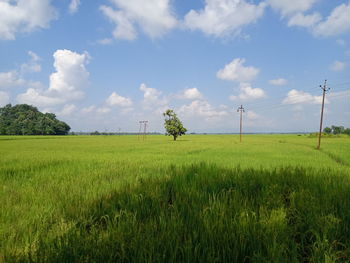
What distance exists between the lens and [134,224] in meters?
1.98

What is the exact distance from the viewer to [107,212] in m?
2.53

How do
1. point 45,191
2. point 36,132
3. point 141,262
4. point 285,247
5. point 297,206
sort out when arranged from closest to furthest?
point 141,262 → point 285,247 → point 297,206 → point 45,191 → point 36,132

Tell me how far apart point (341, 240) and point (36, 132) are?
134 m

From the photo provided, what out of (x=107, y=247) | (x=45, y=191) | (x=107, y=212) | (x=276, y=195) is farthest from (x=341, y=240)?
(x=45, y=191)

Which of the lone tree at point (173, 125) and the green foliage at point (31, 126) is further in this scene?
the green foliage at point (31, 126)

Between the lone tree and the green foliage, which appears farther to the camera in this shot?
the green foliage

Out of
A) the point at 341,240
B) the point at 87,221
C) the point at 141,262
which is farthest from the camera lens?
the point at 87,221

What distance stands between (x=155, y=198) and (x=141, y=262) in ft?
4.64

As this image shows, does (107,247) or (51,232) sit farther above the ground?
(107,247)

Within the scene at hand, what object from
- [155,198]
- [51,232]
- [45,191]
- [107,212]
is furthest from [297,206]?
[45,191]

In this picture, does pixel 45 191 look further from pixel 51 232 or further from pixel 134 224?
pixel 134 224

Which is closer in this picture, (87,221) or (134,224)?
(134,224)

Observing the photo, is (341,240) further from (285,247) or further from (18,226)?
(18,226)

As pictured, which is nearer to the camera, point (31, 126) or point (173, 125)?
point (173, 125)
